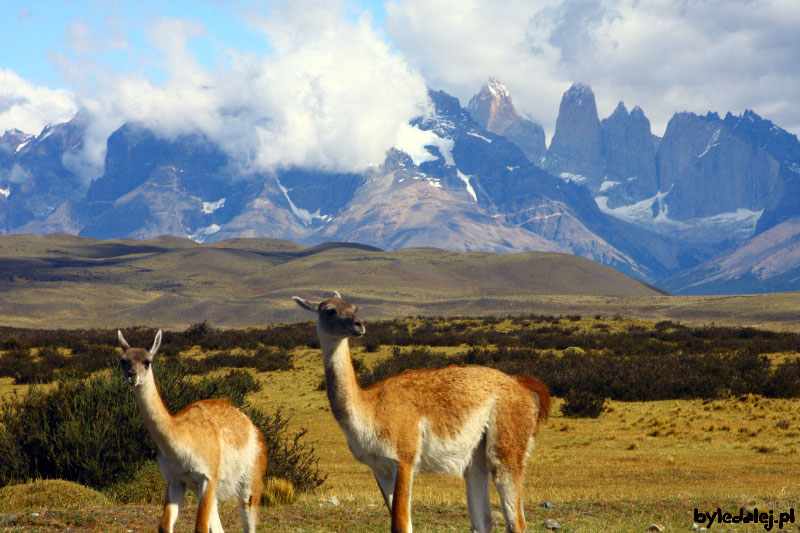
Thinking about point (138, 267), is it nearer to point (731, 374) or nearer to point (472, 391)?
point (731, 374)

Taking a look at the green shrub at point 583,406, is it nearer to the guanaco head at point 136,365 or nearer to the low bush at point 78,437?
the low bush at point 78,437


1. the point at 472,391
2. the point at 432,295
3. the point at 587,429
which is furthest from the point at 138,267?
the point at 472,391

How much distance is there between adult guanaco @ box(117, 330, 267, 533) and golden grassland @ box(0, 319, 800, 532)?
1.55 m

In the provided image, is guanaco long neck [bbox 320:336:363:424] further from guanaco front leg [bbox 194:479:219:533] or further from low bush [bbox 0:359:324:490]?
low bush [bbox 0:359:324:490]

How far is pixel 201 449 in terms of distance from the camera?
8094mm

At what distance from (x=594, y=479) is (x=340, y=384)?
11193 millimetres

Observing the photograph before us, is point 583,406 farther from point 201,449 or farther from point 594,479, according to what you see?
point 201,449

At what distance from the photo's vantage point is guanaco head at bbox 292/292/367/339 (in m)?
7.38

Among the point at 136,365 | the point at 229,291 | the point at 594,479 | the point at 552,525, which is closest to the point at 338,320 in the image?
the point at 136,365

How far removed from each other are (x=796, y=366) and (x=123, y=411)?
92.9 ft

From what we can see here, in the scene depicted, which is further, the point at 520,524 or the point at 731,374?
the point at 731,374

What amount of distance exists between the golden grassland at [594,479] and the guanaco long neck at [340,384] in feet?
10.6

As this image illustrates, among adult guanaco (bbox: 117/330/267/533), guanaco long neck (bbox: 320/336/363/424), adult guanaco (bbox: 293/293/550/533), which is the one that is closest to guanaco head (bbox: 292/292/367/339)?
adult guanaco (bbox: 293/293/550/533)

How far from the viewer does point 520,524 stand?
26.6 ft
